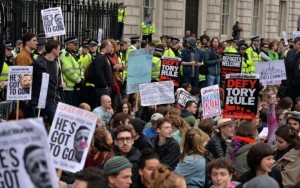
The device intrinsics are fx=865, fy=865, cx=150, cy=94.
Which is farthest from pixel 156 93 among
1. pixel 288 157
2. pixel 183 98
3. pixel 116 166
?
pixel 116 166

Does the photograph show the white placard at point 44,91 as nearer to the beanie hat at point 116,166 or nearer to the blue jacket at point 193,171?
the blue jacket at point 193,171

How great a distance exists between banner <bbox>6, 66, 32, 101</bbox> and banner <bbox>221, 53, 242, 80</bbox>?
28.7 feet

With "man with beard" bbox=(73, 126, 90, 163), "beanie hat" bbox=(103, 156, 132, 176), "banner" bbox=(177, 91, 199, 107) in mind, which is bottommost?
"banner" bbox=(177, 91, 199, 107)

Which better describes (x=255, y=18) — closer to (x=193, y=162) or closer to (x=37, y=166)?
(x=193, y=162)

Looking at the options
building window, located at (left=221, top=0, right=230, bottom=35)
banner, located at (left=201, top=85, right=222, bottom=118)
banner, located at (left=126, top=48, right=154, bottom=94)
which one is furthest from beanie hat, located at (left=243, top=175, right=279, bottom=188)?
building window, located at (left=221, top=0, right=230, bottom=35)

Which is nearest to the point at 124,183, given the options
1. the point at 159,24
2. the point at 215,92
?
the point at 215,92

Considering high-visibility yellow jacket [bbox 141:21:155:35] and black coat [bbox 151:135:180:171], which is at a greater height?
high-visibility yellow jacket [bbox 141:21:155:35]

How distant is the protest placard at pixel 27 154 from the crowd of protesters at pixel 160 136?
67.0 inches

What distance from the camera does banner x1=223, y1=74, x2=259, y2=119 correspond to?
1222cm

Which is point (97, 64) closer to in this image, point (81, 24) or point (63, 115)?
point (81, 24)

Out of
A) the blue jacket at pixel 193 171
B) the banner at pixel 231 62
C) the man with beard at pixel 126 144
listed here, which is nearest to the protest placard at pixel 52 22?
the banner at pixel 231 62

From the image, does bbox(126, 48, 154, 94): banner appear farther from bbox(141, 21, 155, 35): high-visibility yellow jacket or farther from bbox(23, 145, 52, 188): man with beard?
bbox(141, 21, 155, 35): high-visibility yellow jacket

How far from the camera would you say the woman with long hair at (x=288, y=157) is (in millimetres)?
8242

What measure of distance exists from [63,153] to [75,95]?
9.69m
